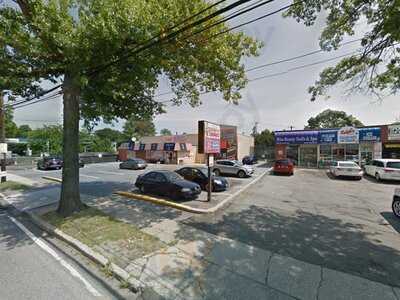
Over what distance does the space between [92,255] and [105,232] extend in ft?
4.07

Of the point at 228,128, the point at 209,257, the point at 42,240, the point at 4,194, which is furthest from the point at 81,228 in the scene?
the point at 228,128

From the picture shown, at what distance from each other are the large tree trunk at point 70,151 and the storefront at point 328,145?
26.0 m

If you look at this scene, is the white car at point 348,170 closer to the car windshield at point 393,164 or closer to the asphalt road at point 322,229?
the car windshield at point 393,164

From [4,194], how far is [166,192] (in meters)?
9.44

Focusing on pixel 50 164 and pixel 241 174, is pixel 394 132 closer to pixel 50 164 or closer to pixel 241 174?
pixel 241 174

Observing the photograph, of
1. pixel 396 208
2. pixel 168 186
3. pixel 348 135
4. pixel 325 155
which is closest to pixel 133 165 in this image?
pixel 168 186

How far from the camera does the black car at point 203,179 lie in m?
12.0

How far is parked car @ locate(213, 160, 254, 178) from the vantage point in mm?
18609

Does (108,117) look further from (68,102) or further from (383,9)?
(383,9)

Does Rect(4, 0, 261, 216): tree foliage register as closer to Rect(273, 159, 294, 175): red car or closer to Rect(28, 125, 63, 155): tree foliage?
Rect(273, 159, 294, 175): red car

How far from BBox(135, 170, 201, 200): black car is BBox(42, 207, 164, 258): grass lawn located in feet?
9.91

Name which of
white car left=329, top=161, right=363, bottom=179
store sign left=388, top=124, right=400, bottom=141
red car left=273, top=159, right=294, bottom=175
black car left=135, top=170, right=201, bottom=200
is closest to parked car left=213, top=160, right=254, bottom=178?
red car left=273, top=159, right=294, bottom=175

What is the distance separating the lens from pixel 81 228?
21.1ft

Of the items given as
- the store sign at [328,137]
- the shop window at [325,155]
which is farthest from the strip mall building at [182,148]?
the store sign at [328,137]
